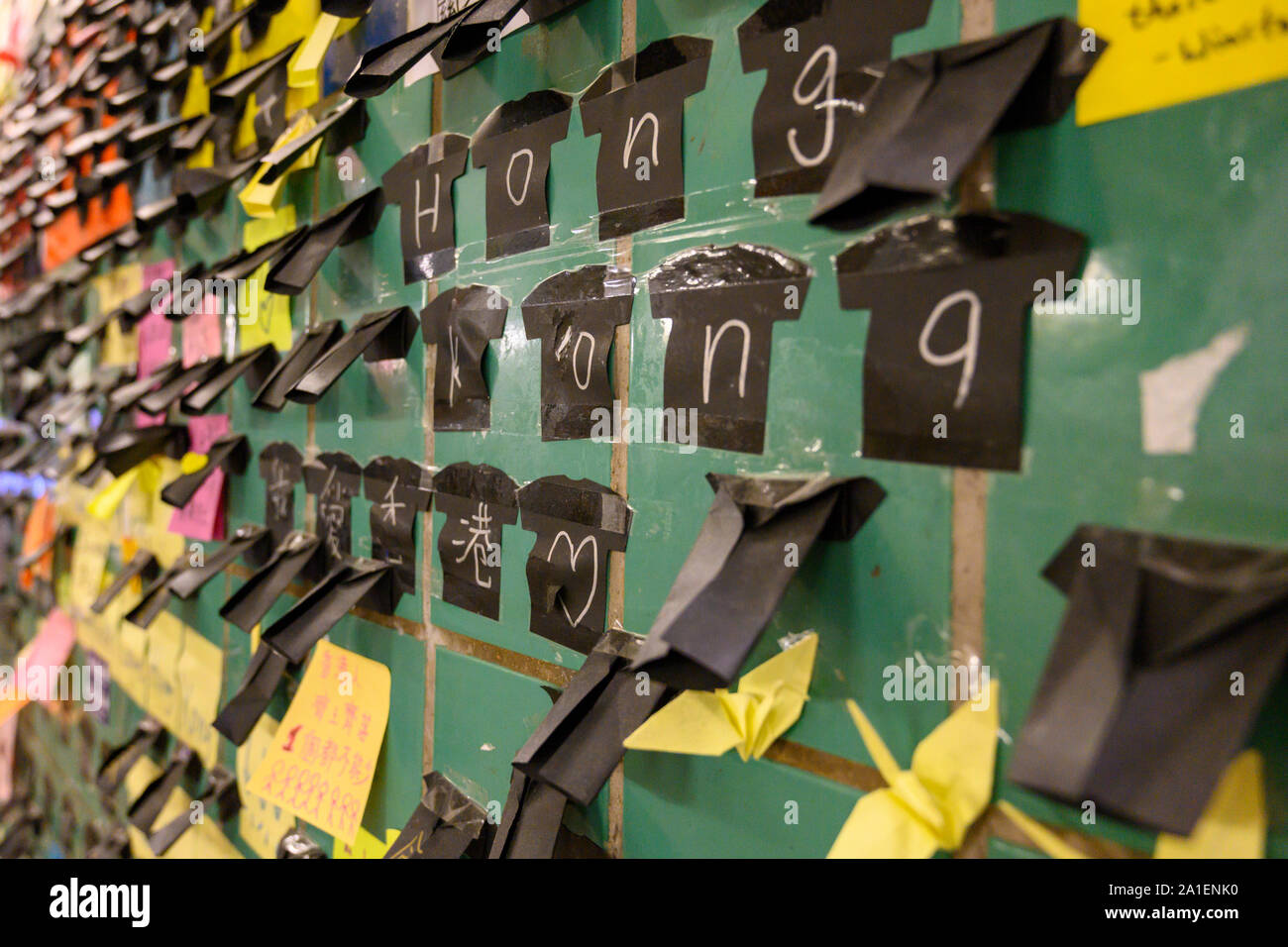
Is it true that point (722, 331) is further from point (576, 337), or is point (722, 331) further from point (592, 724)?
point (592, 724)

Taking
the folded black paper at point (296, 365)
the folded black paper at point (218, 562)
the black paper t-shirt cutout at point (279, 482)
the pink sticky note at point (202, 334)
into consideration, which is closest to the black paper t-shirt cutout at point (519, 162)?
the folded black paper at point (296, 365)

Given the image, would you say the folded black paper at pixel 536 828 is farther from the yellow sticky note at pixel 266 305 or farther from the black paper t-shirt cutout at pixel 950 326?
the yellow sticky note at pixel 266 305

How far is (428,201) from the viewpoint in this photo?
34.7 inches

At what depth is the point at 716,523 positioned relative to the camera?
542 mm

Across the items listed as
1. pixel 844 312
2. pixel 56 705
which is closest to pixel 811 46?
pixel 844 312

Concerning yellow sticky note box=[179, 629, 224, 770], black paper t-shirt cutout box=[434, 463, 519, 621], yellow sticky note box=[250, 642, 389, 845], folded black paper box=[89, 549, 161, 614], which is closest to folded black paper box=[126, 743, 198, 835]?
yellow sticky note box=[179, 629, 224, 770]

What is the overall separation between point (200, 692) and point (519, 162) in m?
1.14

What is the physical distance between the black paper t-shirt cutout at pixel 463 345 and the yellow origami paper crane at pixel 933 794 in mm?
498

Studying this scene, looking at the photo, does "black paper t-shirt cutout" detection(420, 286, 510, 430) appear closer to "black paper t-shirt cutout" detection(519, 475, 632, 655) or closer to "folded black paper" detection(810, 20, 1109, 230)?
"black paper t-shirt cutout" detection(519, 475, 632, 655)

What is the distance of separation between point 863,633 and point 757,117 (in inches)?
14.2
